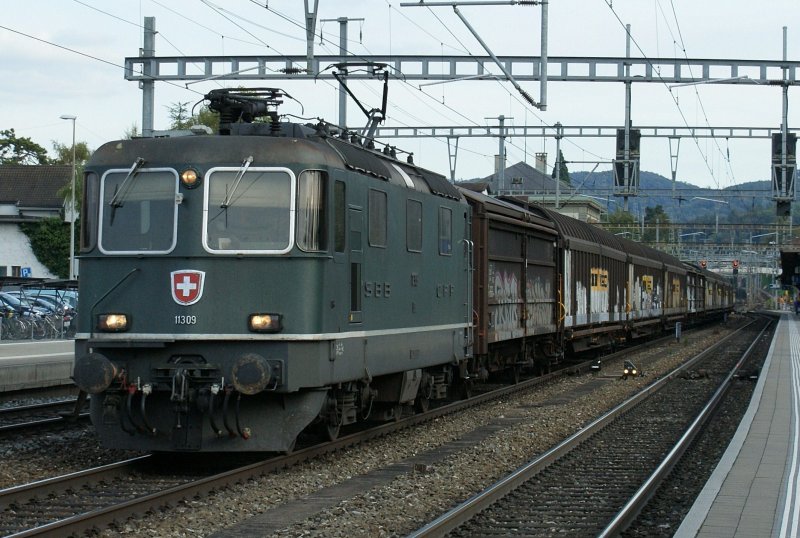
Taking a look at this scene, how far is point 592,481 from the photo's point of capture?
38.2 feet

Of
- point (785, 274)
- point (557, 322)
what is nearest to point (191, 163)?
point (557, 322)

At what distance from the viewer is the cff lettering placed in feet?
41.5

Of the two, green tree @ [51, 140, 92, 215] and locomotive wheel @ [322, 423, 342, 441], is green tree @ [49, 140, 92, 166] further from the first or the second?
locomotive wheel @ [322, 423, 342, 441]

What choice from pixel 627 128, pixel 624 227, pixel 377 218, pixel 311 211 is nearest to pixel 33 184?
pixel 624 227

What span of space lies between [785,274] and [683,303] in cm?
3210

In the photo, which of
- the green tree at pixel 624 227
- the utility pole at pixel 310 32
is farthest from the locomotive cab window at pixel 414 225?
the green tree at pixel 624 227

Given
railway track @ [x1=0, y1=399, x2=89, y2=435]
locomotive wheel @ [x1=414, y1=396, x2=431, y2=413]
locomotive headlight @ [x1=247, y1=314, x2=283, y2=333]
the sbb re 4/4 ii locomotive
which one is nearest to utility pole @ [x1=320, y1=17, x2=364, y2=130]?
railway track @ [x1=0, y1=399, x2=89, y2=435]

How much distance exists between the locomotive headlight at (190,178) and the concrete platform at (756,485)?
5.54m

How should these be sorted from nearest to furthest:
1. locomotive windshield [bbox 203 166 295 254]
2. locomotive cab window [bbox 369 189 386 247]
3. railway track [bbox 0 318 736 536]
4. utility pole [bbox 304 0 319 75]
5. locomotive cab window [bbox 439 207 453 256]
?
railway track [bbox 0 318 736 536] → locomotive windshield [bbox 203 166 295 254] → locomotive cab window [bbox 369 189 386 247] → locomotive cab window [bbox 439 207 453 256] → utility pole [bbox 304 0 319 75]

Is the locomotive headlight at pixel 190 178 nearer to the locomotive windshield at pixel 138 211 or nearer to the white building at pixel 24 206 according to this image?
the locomotive windshield at pixel 138 211

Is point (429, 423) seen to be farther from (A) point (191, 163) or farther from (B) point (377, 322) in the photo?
(A) point (191, 163)

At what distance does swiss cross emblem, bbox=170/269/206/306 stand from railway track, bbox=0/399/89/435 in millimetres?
4567

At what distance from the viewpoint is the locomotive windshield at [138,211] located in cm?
1123

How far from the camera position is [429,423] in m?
16.0
